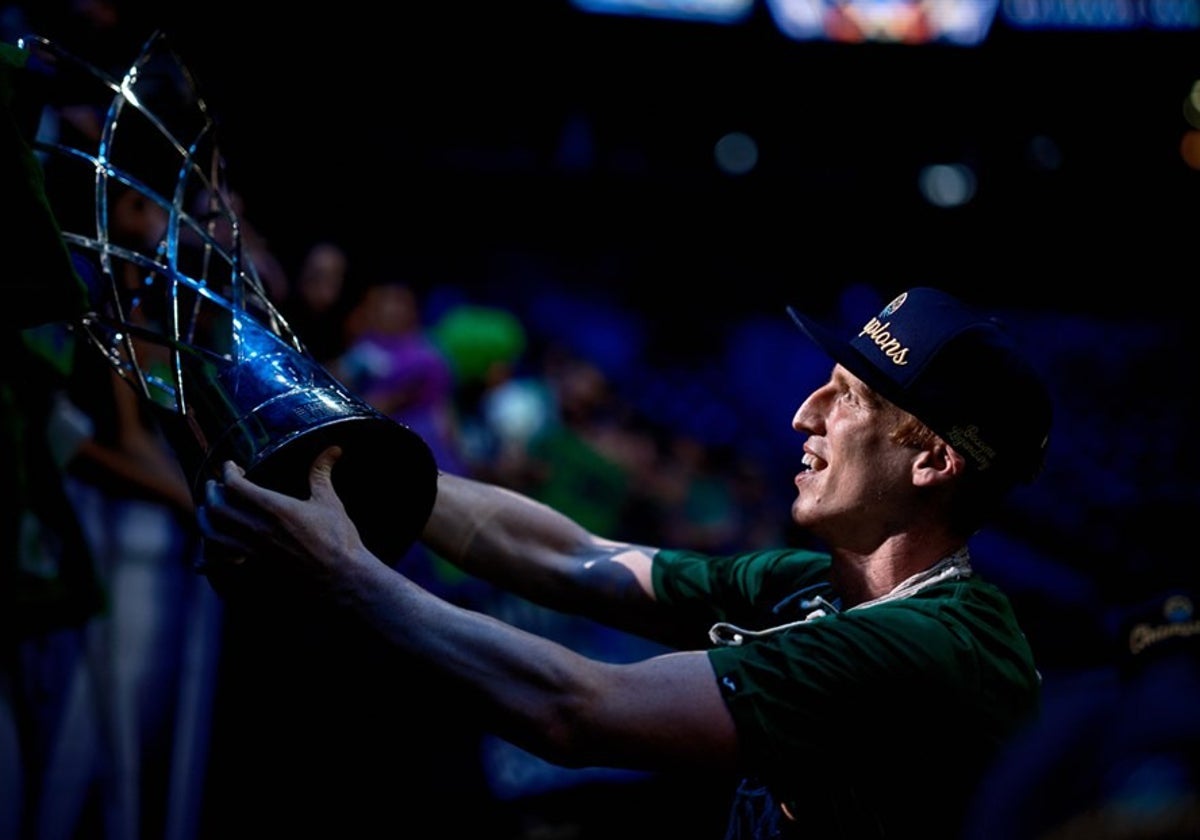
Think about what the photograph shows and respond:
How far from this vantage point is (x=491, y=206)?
883cm

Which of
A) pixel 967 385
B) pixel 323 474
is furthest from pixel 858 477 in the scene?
pixel 323 474

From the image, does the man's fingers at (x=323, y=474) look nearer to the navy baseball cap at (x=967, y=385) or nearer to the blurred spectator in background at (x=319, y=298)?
the navy baseball cap at (x=967, y=385)

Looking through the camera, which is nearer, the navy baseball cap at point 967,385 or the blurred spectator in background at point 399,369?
the navy baseball cap at point 967,385

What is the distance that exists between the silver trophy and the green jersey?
62cm

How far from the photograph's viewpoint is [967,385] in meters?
2.12

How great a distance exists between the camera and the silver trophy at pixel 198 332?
1.71 metres

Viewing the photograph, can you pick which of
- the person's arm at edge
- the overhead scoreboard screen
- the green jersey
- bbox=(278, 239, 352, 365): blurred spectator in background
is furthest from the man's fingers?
the overhead scoreboard screen

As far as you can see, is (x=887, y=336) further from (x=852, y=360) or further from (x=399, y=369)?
(x=399, y=369)

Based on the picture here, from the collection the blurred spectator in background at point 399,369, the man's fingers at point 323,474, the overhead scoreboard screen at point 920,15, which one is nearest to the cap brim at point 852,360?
the man's fingers at point 323,474

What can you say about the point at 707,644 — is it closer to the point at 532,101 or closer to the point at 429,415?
the point at 429,415

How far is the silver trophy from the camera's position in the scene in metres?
1.71

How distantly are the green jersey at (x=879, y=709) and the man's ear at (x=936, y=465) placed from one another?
23cm

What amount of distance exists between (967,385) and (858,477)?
10.5 inches

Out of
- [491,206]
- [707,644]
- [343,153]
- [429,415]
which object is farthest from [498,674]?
[491,206]
